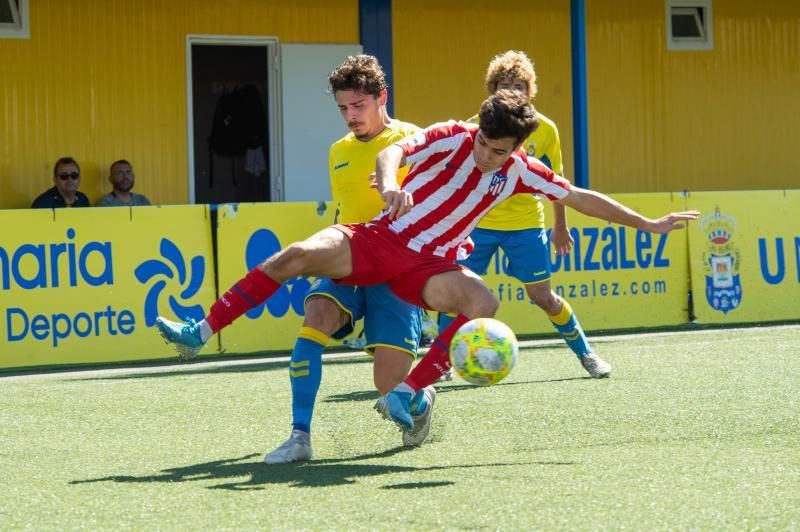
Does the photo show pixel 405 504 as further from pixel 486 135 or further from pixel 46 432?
pixel 46 432

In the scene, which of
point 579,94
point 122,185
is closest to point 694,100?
point 579,94

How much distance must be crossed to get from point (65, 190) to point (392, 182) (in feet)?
29.0

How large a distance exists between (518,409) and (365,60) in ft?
6.92

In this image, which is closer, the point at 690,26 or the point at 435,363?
the point at 435,363

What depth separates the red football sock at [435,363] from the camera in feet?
18.6

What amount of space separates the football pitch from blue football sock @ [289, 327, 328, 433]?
21cm

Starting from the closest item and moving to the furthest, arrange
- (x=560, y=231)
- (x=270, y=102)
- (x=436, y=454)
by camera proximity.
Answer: (x=436, y=454), (x=560, y=231), (x=270, y=102)

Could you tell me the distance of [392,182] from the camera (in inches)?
210

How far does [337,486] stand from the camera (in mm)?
5039

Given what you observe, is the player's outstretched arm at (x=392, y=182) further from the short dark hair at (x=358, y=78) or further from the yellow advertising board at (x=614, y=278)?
the yellow advertising board at (x=614, y=278)

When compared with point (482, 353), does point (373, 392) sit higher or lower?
lower

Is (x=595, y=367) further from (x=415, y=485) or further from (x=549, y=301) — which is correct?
(x=415, y=485)

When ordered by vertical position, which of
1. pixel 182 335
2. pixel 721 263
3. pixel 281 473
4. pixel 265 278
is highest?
pixel 265 278

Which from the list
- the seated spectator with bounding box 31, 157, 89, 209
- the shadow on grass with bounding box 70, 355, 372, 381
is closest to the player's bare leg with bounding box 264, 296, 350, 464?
the shadow on grass with bounding box 70, 355, 372, 381
